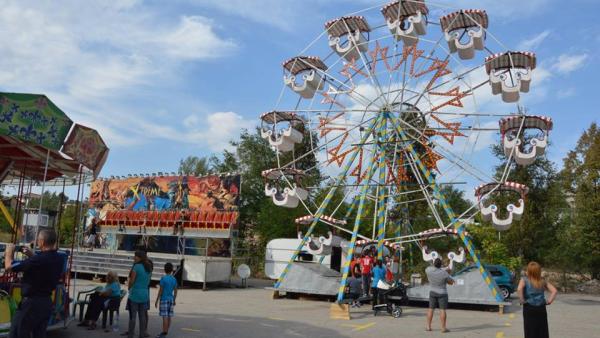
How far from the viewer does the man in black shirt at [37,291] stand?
6.29m

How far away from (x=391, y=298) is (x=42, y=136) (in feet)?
35.6

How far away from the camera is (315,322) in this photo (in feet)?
43.1

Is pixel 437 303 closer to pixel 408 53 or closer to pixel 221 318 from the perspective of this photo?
pixel 221 318

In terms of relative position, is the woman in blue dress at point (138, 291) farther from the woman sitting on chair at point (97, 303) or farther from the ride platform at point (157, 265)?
the ride platform at point (157, 265)

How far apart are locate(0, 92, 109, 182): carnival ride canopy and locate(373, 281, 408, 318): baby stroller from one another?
8.67m

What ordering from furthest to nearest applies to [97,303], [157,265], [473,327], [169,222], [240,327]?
1. [169,222]
2. [157,265]
3. [473,327]
4. [240,327]
5. [97,303]

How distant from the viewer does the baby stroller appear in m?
15.0

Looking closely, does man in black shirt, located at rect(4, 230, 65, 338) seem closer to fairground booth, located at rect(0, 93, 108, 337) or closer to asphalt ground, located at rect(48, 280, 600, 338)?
fairground booth, located at rect(0, 93, 108, 337)

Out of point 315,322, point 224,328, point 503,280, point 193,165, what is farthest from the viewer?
point 193,165

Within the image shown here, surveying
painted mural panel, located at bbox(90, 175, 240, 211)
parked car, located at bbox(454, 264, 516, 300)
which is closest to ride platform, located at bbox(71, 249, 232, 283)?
painted mural panel, located at bbox(90, 175, 240, 211)

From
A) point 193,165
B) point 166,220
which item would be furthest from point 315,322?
point 193,165

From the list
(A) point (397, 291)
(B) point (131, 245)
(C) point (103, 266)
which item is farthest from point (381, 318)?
(B) point (131, 245)

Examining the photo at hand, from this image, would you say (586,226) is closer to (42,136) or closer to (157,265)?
(157,265)

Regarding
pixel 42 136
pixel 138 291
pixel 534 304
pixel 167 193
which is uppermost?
pixel 167 193
